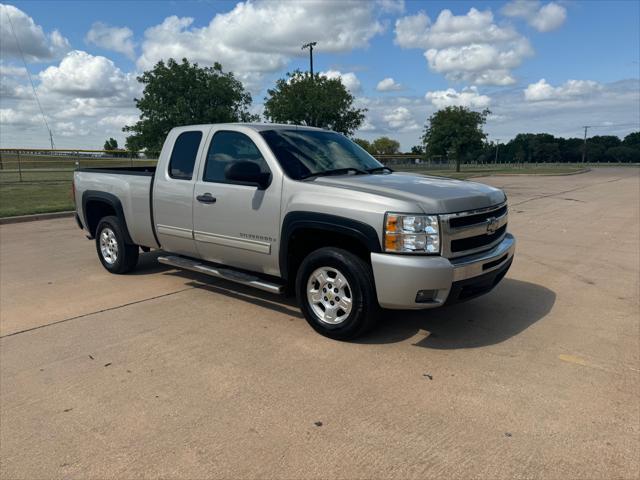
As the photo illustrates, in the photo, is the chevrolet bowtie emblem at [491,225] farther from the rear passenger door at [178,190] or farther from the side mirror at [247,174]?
the rear passenger door at [178,190]

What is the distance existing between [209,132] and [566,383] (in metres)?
4.13

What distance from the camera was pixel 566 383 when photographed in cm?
348

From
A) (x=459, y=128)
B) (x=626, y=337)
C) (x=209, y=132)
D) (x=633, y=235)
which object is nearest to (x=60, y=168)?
(x=209, y=132)

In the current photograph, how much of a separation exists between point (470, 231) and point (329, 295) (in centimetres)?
128

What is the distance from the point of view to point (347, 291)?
4.18 metres

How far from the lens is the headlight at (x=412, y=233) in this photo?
378 centimetres

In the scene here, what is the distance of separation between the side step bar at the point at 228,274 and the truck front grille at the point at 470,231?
161cm

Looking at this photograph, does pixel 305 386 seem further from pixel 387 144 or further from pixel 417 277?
pixel 387 144

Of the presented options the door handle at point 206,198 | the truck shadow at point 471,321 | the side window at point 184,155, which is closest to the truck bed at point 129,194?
the side window at point 184,155

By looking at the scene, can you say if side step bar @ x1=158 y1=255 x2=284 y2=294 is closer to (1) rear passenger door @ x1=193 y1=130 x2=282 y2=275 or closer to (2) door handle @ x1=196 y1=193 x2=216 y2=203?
(1) rear passenger door @ x1=193 y1=130 x2=282 y2=275

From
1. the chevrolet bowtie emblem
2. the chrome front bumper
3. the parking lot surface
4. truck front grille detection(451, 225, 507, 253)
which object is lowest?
the parking lot surface

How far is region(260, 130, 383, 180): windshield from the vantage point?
4.71m

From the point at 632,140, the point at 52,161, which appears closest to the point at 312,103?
the point at 52,161

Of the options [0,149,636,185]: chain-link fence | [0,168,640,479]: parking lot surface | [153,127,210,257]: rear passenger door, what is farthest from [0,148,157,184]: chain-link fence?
[0,168,640,479]: parking lot surface
